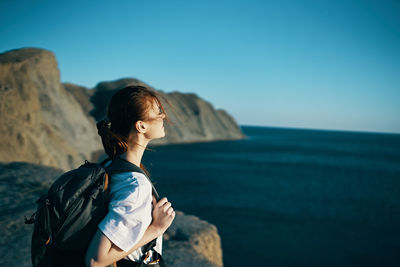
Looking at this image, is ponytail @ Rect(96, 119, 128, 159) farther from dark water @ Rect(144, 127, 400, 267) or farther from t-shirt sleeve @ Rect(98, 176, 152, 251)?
Answer: dark water @ Rect(144, 127, 400, 267)

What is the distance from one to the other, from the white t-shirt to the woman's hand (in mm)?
87

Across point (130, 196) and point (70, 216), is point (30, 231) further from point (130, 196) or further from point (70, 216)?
point (130, 196)

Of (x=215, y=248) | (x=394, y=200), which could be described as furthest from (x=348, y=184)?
(x=215, y=248)

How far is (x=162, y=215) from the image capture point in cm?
127

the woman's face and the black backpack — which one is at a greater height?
the woman's face

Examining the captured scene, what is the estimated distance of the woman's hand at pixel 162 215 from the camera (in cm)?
126

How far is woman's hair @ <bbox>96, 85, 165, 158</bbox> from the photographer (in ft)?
4.39

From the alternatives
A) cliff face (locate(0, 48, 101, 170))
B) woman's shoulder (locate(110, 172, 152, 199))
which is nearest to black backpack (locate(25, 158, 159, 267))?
woman's shoulder (locate(110, 172, 152, 199))

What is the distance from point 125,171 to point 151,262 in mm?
572

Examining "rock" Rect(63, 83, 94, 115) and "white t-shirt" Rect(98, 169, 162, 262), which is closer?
"white t-shirt" Rect(98, 169, 162, 262)

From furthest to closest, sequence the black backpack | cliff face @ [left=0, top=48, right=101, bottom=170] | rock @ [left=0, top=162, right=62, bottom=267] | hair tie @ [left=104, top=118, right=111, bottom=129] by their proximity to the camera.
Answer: cliff face @ [left=0, top=48, right=101, bottom=170]
rock @ [left=0, top=162, right=62, bottom=267]
hair tie @ [left=104, top=118, right=111, bottom=129]
the black backpack

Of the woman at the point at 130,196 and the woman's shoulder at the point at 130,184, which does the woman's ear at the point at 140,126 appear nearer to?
the woman at the point at 130,196


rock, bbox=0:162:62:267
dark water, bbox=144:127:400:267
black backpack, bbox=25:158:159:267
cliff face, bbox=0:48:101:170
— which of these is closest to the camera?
black backpack, bbox=25:158:159:267

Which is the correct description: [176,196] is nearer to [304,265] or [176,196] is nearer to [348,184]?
[304,265]
